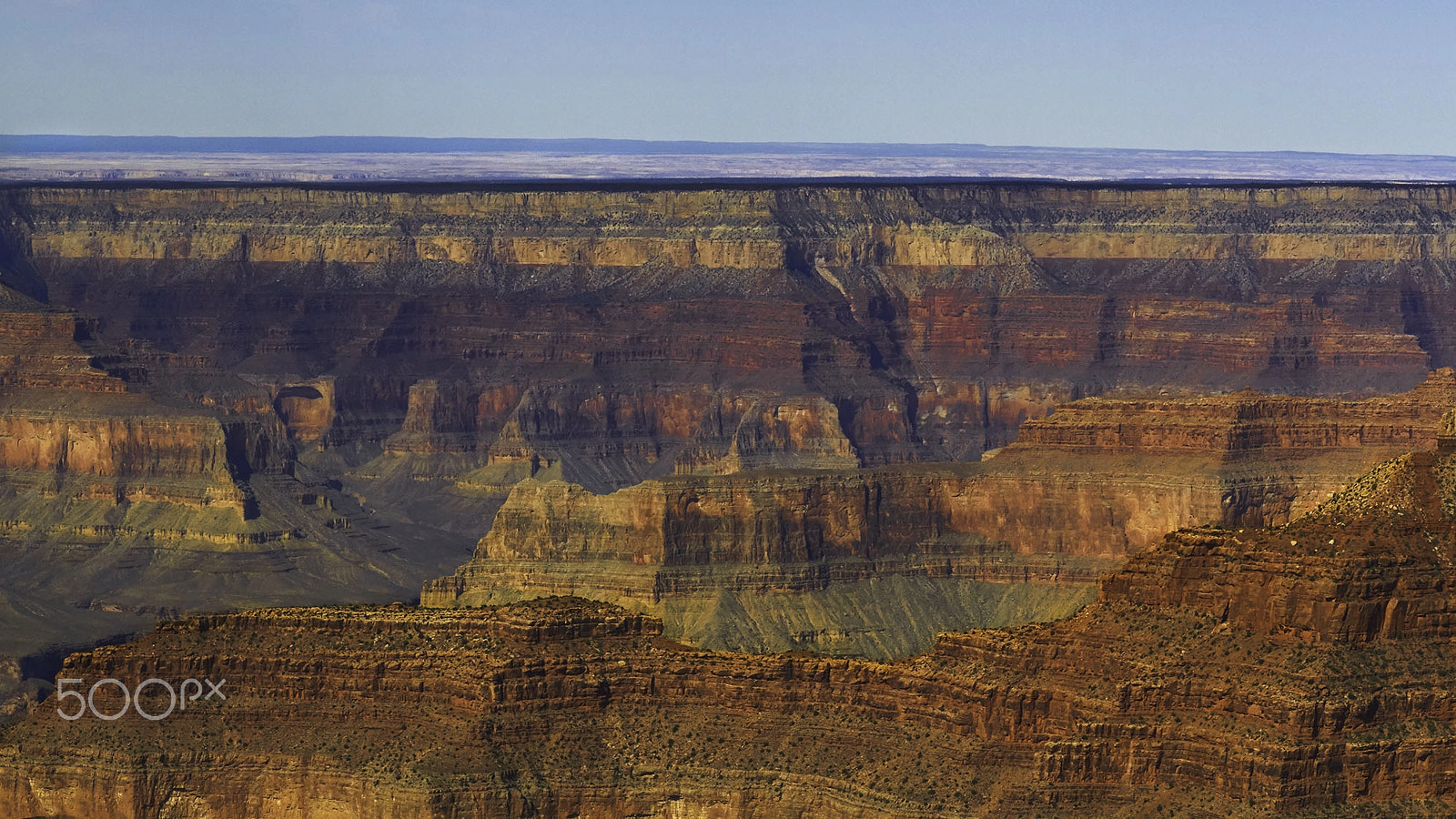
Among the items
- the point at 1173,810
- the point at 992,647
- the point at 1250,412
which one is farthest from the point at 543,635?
the point at 1250,412

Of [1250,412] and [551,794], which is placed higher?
[1250,412]

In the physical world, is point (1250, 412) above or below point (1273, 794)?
above

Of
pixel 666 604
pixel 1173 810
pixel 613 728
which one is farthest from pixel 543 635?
pixel 666 604

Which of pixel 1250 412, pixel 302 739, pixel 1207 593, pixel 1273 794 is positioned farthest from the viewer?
pixel 1250 412

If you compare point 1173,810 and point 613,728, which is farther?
point 613,728

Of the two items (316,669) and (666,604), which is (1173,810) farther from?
(666,604)

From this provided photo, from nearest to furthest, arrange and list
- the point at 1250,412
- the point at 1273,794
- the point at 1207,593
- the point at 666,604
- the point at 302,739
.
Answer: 1. the point at 1273,794
2. the point at 1207,593
3. the point at 302,739
4. the point at 666,604
5. the point at 1250,412

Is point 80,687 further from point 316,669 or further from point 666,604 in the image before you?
point 666,604
